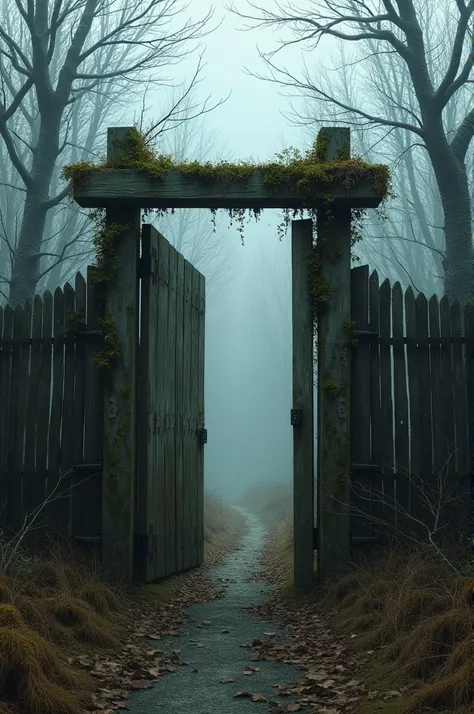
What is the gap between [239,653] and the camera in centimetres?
560

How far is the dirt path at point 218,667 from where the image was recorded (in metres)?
4.46

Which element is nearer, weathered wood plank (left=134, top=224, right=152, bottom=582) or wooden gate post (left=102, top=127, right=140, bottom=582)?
wooden gate post (left=102, top=127, right=140, bottom=582)

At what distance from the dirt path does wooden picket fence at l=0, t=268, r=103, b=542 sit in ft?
4.72

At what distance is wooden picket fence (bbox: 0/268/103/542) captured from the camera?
23.9 feet

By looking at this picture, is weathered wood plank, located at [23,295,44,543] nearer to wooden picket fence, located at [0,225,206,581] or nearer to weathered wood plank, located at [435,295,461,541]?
wooden picket fence, located at [0,225,206,581]

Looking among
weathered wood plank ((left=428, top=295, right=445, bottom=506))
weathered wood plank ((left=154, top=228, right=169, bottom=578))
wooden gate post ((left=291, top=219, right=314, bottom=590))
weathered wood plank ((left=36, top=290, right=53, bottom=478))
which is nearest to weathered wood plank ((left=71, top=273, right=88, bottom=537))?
weathered wood plank ((left=36, top=290, right=53, bottom=478))

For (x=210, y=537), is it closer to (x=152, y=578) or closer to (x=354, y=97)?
(x=152, y=578)

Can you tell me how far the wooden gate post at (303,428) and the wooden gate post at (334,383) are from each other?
0.36 ft

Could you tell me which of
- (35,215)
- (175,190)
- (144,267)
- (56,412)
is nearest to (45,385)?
(56,412)

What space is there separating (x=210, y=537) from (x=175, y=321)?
19.5 feet

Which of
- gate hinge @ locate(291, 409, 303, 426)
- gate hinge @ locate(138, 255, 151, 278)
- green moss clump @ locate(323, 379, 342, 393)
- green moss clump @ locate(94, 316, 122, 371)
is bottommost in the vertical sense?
gate hinge @ locate(291, 409, 303, 426)

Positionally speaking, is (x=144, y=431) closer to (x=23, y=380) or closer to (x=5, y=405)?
(x=23, y=380)

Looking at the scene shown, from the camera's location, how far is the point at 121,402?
7.27 meters

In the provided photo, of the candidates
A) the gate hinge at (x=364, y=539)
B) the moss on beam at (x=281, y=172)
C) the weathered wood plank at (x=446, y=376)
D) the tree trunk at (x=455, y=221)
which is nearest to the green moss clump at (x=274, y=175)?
the moss on beam at (x=281, y=172)
